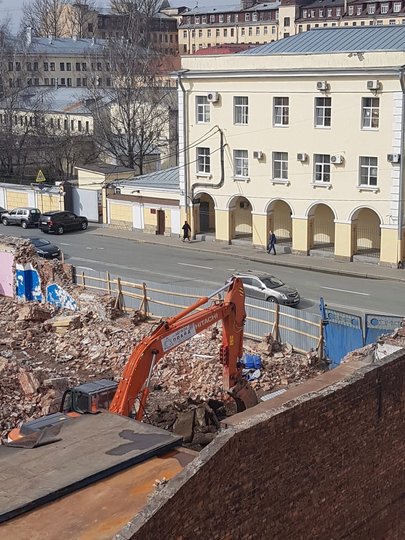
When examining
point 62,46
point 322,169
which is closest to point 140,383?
point 322,169

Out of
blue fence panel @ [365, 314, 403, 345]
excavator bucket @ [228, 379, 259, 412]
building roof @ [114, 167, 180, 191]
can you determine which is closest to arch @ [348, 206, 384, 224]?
building roof @ [114, 167, 180, 191]

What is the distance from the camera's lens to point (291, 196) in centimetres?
3888

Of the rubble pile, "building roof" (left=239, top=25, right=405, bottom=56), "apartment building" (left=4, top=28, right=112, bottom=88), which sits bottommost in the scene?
the rubble pile

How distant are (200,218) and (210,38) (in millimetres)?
79015

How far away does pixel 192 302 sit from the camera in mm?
26844

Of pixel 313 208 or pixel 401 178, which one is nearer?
pixel 401 178

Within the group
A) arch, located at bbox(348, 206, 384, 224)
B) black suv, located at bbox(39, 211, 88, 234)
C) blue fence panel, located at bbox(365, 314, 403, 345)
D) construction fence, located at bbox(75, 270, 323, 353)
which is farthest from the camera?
black suv, located at bbox(39, 211, 88, 234)

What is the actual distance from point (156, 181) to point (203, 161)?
5200mm

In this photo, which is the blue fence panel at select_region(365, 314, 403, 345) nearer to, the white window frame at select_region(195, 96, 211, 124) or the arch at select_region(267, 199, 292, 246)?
the arch at select_region(267, 199, 292, 246)

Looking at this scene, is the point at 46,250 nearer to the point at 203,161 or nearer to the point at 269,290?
the point at 203,161

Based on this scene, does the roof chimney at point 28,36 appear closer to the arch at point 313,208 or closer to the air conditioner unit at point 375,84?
the arch at point 313,208

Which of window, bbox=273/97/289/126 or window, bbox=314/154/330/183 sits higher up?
window, bbox=273/97/289/126

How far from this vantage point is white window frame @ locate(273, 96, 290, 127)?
38594 millimetres

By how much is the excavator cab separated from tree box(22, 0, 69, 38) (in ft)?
339
